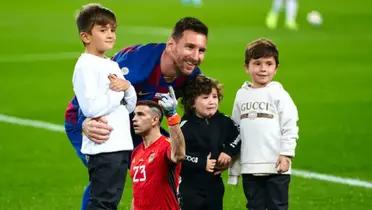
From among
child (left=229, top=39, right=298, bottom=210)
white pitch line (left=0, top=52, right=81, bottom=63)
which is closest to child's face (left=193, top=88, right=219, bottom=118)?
child (left=229, top=39, right=298, bottom=210)

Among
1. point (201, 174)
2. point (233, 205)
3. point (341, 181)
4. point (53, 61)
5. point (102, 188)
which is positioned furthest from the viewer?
point (53, 61)

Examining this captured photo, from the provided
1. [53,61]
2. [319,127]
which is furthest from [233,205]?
[53,61]

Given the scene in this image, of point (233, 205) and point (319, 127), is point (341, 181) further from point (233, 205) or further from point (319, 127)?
point (319, 127)

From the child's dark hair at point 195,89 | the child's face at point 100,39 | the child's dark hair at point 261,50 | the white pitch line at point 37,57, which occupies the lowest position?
the white pitch line at point 37,57

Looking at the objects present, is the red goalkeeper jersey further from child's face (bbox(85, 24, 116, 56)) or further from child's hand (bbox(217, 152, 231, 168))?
child's face (bbox(85, 24, 116, 56))

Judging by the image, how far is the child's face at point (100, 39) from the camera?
28.5 feet

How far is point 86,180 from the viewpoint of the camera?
13.2 m

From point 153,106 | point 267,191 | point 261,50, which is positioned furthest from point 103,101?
point 267,191

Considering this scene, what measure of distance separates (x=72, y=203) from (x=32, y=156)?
291 cm

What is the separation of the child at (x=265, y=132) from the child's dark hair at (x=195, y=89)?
0.79 feet

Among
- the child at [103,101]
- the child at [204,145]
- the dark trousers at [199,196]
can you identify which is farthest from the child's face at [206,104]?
the child at [103,101]

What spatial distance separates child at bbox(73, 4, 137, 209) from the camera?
8531 mm

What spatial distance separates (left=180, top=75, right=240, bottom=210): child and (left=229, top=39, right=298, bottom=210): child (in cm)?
14

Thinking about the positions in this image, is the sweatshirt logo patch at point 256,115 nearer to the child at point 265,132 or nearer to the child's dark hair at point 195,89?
the child at point 265,132
